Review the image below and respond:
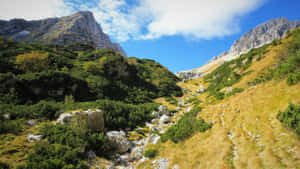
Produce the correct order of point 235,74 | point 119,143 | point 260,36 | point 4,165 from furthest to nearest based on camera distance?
1. point 260,36
2. point 235,74
3. point 119,143
4. point 4,165

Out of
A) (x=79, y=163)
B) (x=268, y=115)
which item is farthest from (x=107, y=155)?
(x=268, y=115)

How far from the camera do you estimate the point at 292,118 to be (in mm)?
5258

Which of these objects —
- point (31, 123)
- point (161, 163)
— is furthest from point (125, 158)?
point (31, 123)

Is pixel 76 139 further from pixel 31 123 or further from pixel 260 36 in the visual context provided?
pixel 260 36

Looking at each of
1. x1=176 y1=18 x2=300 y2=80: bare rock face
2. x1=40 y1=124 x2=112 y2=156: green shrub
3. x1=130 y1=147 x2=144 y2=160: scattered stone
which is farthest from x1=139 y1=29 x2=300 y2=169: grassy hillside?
x1=176 y1=18 x2=300 y2=80: bare rock face

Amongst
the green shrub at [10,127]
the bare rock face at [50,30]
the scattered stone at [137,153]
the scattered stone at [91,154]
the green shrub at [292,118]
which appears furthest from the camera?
the bare rock face at [50,30]

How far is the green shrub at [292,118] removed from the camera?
5076 mm

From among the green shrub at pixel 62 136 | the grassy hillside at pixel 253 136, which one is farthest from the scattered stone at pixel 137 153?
the green shrub at pixel 62 136

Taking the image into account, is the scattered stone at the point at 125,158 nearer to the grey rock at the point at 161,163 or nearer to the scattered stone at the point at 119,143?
the scattered stone at the point at 119,143

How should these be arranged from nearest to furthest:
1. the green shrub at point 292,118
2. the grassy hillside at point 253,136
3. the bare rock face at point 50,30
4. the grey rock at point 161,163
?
the grassy hillside at point 253,136 → the green shrub at point 292,118 → the grey rock at point 161,163 → the bare rock face at point 50,30

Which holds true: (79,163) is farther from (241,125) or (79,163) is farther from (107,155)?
(241,125)

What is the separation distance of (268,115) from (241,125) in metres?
1.45

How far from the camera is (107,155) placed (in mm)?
9711

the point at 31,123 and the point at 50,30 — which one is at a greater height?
the point at 50,30
